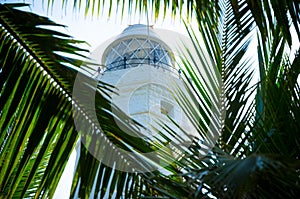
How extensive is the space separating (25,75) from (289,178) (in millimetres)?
1183

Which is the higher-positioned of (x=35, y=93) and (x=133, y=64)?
(x=133, y=64)

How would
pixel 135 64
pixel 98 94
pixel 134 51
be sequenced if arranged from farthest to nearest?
pixel 134 51
pixel 135 64
pixel 98 94

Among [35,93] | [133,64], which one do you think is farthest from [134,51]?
[35,93]

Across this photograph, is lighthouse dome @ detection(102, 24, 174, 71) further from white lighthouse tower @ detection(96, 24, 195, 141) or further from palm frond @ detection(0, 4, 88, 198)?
palm frond @ detection(0, 4, 88, 198)

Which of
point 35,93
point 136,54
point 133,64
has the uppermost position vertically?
point 136,54

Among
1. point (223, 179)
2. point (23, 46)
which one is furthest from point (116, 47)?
point (223, 179)

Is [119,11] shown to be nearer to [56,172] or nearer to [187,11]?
[187,11]

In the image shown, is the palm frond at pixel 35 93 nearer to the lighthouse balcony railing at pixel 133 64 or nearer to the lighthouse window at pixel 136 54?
the lighthouse balcony railing at pixel 133 64

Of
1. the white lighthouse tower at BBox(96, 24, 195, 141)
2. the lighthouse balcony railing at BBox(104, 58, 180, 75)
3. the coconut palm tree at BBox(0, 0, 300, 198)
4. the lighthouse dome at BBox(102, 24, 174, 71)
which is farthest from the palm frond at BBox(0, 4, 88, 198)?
the lighthouse dome at BBox(102, 24, 174, 71)

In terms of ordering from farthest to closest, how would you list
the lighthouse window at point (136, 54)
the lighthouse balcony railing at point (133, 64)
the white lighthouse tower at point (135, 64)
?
1. the lighthouse window at point (136, 54)
2. the lighthouse balcony railing at point (133, 64)
3. the white lighthouse tower at point (135, 64)

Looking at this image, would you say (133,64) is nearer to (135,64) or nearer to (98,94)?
(135,64)

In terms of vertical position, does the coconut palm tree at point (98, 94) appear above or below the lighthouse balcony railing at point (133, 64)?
below

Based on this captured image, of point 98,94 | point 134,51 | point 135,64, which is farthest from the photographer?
point 134,51

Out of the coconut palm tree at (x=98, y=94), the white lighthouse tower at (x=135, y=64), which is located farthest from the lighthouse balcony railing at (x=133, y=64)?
the coconut palm tree at (x=98, y=94)
